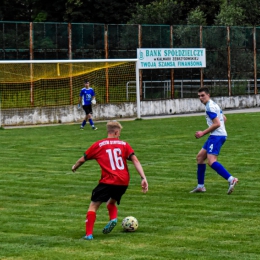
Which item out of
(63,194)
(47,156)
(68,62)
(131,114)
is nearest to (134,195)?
(63,194)

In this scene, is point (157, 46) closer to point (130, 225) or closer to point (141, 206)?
point (141, 206)

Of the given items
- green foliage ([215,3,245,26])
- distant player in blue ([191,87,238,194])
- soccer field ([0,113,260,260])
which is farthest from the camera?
green foliage ([215,3,245,26])

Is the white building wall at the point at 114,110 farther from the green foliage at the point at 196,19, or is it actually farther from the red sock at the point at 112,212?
the red sock at the point at 112,212

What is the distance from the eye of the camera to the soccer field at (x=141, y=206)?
9.32 meters

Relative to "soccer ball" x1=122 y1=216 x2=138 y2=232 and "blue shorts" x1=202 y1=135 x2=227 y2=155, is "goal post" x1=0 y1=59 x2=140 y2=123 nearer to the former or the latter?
"blue shorts" x1=202 y1=135 x2=227 y2=155

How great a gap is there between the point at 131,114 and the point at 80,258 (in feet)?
96.1

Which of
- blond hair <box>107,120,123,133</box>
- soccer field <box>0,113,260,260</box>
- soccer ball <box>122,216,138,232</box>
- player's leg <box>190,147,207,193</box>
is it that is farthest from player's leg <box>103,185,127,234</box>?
player's leg <box>190,147,207,193</box>

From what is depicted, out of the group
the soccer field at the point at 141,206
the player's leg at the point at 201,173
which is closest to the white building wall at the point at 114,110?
the soccer field at the point at 141,206

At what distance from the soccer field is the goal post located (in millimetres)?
9474

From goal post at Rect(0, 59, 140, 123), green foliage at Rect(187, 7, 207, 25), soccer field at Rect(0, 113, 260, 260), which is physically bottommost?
soccer field at Rect(0, 113, 260, 260)

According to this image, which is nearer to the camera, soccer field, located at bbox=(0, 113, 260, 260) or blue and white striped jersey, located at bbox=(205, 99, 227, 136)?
soccer field, located at bbox=(0, 113, 260, 260)

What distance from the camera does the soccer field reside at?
932cm

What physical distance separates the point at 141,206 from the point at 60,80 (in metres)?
22.7

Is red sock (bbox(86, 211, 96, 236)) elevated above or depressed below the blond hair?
below
